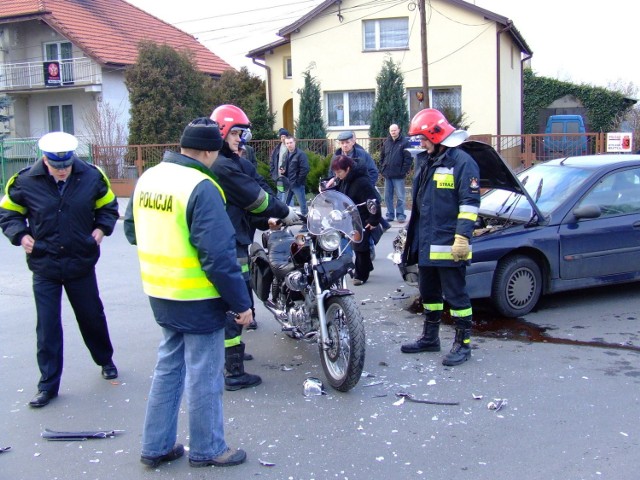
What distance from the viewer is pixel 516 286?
22.2ft

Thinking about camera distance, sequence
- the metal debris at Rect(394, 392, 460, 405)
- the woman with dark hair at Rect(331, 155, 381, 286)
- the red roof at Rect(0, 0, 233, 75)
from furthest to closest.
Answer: the red roof at Rect(0, 0, 233, 75) → the woman with dark hair at Rect(331, 155, 381, 286) → the metal debris at Rect(394, 392, 460, 405)

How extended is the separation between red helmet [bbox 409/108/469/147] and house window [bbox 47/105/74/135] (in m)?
29.5

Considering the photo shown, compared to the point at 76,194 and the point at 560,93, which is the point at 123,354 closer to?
the point at 76,194

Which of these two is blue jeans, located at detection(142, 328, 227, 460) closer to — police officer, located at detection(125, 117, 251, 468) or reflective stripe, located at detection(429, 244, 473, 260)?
police officer, located at detection(125, 117, 251, 468)

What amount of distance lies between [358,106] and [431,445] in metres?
23.0

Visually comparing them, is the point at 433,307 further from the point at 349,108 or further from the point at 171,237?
the point at 349,108

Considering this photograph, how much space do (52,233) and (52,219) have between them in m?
0.10

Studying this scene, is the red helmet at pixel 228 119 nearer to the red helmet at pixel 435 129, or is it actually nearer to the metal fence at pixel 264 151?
the red helmet at pixel 435 129

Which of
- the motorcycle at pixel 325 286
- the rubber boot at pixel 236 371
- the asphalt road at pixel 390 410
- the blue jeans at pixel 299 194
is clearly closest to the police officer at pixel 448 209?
the asphalt road at pixel 390 410

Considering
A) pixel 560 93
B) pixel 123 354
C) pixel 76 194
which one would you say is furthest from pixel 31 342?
pixel 560 93

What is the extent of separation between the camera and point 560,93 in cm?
3466

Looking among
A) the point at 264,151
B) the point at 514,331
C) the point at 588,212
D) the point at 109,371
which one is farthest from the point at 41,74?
the point at 514,331

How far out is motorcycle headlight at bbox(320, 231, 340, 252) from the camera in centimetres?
527

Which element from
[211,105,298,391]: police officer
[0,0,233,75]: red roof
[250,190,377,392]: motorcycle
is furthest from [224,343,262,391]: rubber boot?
[0,0,233,75]: red roof
